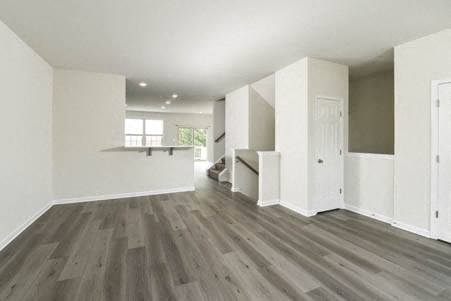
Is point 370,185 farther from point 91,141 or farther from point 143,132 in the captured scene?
point 143,132

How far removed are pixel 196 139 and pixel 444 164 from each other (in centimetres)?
969

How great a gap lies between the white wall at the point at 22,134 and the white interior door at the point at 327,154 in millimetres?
4428

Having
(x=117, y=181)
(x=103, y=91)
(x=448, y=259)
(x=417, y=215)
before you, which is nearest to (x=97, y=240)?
(x=117, y=181)

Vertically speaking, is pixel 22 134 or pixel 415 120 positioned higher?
pixel 415 120

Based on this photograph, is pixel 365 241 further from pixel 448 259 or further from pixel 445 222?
pixel 445 222

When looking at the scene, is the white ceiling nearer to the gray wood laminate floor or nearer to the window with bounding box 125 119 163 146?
the gray wood laminate floor

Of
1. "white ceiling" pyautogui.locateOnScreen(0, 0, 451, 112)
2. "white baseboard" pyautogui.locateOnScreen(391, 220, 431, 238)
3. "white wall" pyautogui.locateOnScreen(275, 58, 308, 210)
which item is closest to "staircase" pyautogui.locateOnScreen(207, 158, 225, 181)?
"white wall" pyautogui.locateOnScreen(275, 58, 308, 210)

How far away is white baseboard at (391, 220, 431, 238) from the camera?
271cm

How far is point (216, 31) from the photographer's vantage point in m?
2.62

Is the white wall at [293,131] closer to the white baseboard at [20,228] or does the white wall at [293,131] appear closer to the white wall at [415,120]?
the white wall at [415,120]

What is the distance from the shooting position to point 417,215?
2.82m

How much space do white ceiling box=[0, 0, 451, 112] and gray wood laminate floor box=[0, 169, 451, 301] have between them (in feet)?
8.81

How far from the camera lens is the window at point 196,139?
10703 mm

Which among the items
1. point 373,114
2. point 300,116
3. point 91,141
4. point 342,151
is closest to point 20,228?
point 91,141
